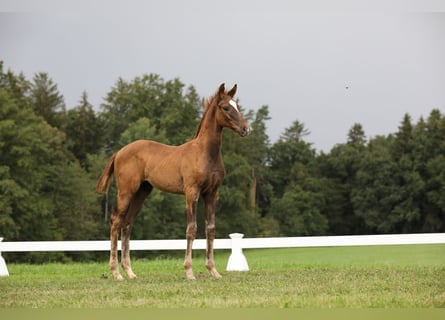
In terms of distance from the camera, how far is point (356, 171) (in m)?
52.7

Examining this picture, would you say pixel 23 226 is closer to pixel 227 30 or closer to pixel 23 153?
pixel 23 153

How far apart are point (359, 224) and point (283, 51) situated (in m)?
17.2

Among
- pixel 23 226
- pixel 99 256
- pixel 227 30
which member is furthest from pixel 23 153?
pixel 227 30

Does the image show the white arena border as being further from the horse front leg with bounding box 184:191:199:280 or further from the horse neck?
the horse neck

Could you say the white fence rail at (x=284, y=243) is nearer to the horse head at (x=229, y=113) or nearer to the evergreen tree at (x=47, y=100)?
the horse head at (x=229, y=113)

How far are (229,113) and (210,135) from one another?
1.75 ft

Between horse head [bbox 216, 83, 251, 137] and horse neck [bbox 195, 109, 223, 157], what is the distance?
0.42 feet

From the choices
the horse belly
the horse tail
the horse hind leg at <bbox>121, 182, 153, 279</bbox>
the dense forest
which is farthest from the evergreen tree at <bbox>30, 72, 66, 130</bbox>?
the horse belly

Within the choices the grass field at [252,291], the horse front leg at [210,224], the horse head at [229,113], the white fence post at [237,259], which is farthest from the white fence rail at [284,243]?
the horse head at [229,113]

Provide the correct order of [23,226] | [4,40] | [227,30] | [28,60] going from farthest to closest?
1. [28,60]
2. [23,226]
3. [227,30]
4. [4,40]

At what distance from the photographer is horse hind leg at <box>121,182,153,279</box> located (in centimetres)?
1125

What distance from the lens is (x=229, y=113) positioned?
33.8ft

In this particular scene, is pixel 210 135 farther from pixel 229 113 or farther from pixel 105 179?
pixel 105 179

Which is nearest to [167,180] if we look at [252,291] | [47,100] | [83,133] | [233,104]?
[233,104]
